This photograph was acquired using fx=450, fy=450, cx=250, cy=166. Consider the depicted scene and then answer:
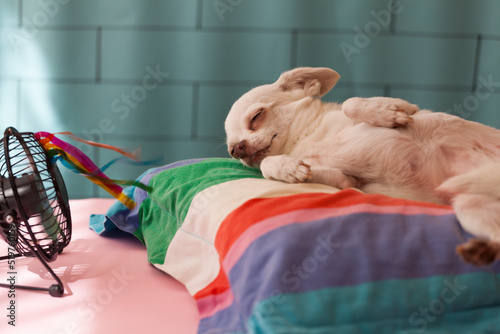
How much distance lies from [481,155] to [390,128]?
0.74ft

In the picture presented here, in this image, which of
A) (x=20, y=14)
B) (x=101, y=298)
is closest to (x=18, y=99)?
(x=20, y=14)

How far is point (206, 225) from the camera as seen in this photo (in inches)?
40.7

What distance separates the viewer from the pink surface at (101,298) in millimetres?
898

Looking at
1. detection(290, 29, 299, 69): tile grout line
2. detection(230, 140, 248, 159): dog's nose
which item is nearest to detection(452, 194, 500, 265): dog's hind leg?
detection(230, 140, 248, 159): dog's nose

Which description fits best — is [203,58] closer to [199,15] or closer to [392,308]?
[199,15]

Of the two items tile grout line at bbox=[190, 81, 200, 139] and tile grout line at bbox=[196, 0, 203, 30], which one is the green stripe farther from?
tile grout line at bbox=[196, 0, 203, 30]

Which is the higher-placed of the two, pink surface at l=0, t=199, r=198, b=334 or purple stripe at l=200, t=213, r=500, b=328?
purple stripe at l=200, t=213, r=500, b=328

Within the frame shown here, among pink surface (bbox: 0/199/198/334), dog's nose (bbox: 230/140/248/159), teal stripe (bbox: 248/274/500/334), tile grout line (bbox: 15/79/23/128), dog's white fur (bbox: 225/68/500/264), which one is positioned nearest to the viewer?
teal stripe (bbox: 248/274/500/334)

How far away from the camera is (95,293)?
3.40ft

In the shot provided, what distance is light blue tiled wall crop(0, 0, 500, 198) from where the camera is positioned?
95.4 inches

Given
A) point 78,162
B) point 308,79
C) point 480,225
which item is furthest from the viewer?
point 308,79

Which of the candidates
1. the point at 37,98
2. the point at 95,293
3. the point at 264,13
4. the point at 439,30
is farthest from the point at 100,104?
the point at 439,30

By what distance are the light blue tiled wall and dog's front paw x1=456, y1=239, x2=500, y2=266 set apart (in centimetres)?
178

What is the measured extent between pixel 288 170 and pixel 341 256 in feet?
1.42
